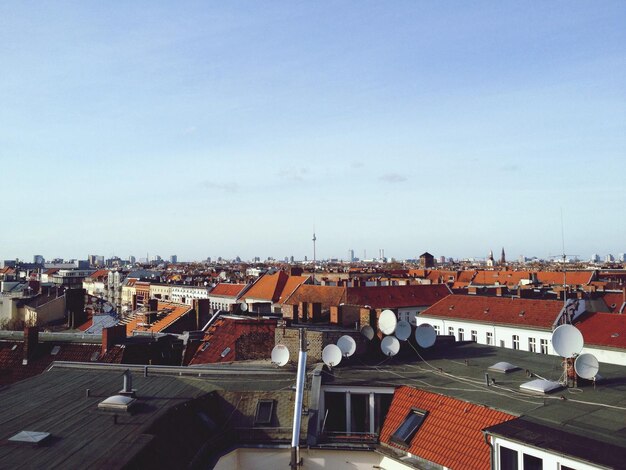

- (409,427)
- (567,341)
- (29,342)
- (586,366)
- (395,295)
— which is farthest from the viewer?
(395,295)

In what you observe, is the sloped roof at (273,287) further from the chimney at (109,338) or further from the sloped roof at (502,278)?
the chimney at (109,338)

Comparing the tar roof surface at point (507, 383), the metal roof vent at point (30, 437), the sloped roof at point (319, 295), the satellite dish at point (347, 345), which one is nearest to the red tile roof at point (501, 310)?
the sloped roof at point (319, 295)

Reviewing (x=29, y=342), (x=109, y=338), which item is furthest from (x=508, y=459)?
(x=29, y=342)

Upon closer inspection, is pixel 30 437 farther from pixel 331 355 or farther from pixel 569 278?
pixel 569 278

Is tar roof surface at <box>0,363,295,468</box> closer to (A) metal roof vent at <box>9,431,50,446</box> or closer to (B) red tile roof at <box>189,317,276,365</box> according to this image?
(A) metal roof vent at <box>9,431,50,446</box>

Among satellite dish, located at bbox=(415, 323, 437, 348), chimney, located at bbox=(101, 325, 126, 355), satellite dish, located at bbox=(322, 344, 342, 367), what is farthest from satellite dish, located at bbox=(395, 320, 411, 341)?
chimney, located at bbox=(101, 325, 126, 355)

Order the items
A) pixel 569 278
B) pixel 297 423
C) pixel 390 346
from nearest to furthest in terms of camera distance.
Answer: pixel 297 423 → pixel 390 346 → pixel 569 278

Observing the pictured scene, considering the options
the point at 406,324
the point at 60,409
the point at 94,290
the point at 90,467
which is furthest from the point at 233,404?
the point at 94,290
